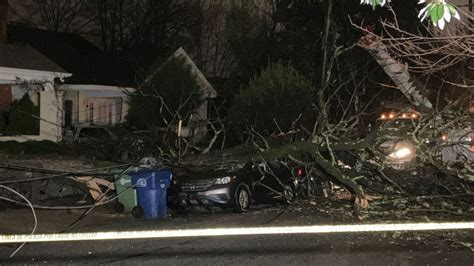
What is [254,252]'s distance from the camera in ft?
25.8

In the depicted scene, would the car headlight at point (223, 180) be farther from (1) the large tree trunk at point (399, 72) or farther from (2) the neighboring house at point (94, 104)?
(2) the neighboring house at point (94, 104)

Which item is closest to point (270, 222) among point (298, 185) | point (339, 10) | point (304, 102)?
point (298, 185)

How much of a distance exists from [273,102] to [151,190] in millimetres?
11047

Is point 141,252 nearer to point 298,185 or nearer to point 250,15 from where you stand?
point 298,185

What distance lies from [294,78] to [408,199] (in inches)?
528

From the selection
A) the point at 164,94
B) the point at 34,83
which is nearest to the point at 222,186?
the point at 34,83

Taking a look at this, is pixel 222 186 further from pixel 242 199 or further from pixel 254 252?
pixel 254 252

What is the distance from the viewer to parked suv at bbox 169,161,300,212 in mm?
11750

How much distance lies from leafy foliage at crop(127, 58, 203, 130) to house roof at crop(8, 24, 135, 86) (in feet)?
9.25

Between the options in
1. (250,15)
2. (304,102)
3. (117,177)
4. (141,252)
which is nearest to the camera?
(141,252)

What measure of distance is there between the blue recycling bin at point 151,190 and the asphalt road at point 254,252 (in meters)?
2.56

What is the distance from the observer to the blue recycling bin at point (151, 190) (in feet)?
36.4

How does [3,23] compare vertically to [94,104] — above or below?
above

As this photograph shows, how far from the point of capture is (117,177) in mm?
11141
